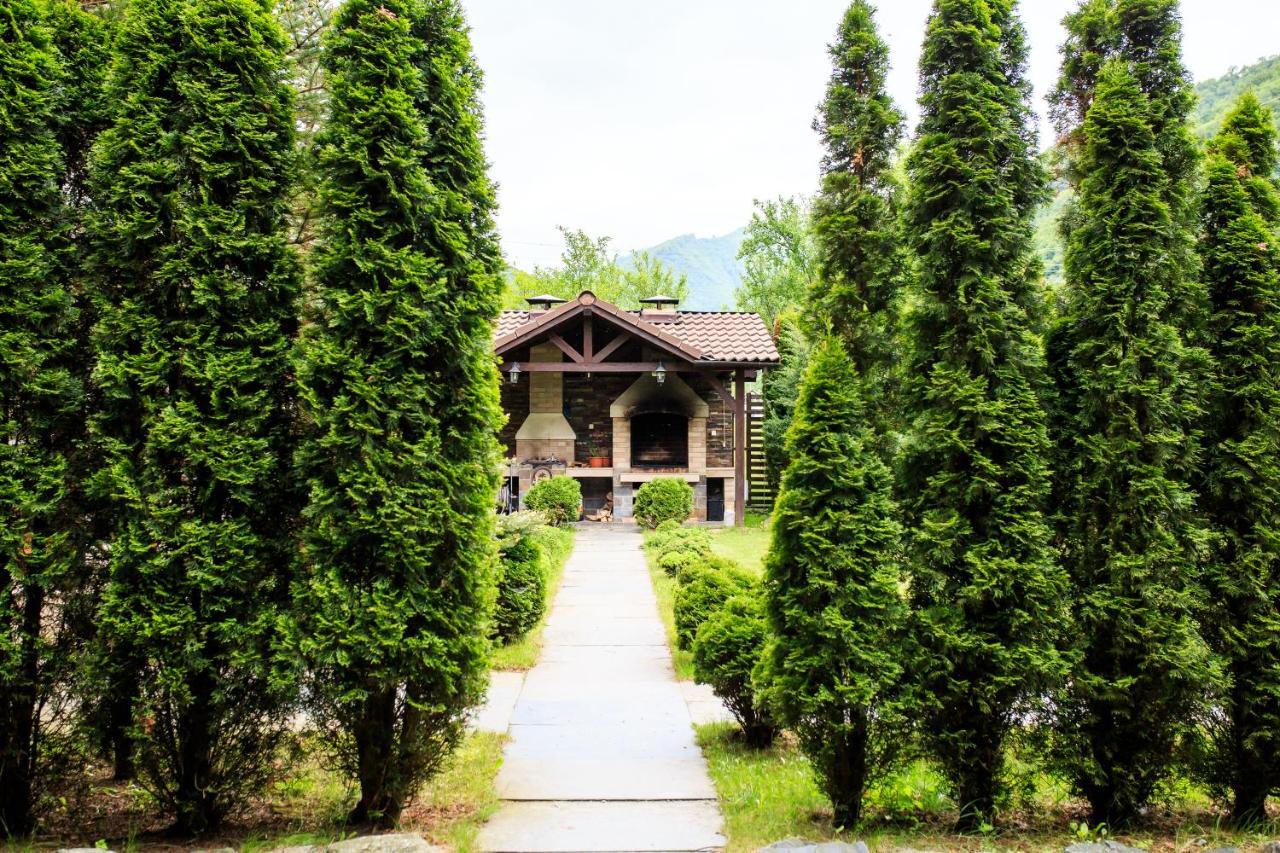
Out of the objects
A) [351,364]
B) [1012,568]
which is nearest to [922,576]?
[1012,568]

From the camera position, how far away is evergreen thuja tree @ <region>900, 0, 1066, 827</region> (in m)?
3.46

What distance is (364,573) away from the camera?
3.42 meters

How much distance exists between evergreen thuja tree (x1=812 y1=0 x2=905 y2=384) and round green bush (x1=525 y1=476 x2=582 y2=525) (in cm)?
1091

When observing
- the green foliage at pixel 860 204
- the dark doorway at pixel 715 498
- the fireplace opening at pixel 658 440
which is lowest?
the dark doorway at pixel 715 498

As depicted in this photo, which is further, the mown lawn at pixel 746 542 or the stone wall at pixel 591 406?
the stone wall at pixel 591 406

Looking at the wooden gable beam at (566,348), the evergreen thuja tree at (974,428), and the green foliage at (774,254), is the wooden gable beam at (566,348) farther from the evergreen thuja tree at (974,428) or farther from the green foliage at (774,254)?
the green foliage at (774,254)

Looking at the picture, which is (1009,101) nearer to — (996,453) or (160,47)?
(996,453)

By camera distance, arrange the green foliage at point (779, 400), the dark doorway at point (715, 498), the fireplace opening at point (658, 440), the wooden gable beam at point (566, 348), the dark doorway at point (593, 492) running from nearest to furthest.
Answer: the wooden gable beam at point (566, 348) < the dark doorway at point (715, 498) < the dark doorway at point (593, 492) < the fireplace opening at point (658, 440) < the green foliage at point (779, 400)

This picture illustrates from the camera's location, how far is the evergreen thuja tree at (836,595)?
3395 mm

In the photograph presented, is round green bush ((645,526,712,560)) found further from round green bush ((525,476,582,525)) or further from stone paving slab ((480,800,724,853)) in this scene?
stone paving slab ((480,800,724,853))

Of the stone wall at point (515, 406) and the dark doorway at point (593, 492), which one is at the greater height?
the stone wall at point (515, 406)

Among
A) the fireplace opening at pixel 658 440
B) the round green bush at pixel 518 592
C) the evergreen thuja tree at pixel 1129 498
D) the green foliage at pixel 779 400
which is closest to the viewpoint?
the evergreen thuja tree at pixel 1129 498

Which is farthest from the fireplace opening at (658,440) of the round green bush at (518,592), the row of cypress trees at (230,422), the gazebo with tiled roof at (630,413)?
the row of cypress trees at (230,422)

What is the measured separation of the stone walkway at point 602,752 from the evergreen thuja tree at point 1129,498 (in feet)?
6.62
